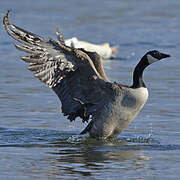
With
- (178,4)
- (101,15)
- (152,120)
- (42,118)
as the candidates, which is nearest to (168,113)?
(152,120)

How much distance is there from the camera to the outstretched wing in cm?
918

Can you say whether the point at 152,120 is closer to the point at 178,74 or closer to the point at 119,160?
the point at 119,160

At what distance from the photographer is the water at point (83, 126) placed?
7453mm

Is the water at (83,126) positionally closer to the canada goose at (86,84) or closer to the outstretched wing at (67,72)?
the canada goose at (86,84)

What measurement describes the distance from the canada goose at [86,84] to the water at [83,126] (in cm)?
33

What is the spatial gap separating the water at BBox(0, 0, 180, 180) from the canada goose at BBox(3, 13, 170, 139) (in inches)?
12.9

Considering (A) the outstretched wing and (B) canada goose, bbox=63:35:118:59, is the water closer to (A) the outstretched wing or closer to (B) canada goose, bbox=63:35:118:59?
(B) canada goose, bbox=63:35:118:59

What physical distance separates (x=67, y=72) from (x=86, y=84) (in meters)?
0.34

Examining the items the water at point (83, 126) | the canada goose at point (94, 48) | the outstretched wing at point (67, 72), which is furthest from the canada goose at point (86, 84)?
the canada goose at point (94, 48)

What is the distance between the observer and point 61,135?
966cm

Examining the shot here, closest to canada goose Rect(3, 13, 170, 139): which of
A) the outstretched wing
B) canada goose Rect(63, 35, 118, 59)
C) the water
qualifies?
the outstretched wing

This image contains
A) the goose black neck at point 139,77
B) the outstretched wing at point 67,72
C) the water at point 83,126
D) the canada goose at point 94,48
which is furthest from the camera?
the canada goose at point 94,48

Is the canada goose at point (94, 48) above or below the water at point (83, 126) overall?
above

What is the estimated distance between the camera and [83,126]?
1080 cm
